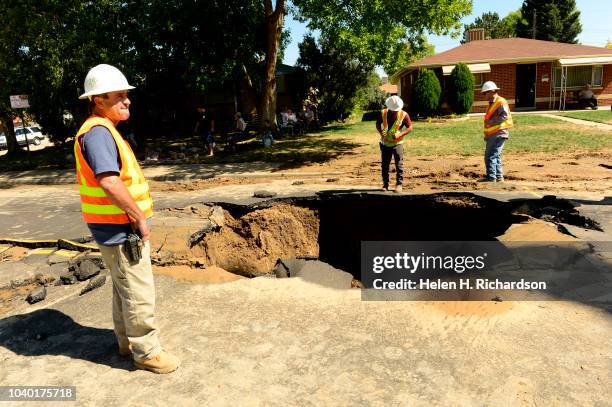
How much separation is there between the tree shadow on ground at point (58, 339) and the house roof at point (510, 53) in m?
23.5

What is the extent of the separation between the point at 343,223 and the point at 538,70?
77.4 feet

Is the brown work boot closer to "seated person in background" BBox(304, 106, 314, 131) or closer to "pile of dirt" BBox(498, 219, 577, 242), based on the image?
"pile of dirt" BBox(498, 219, 577, 242)

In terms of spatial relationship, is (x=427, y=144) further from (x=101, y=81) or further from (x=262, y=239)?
(x=101, y=81)

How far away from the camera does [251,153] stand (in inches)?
621

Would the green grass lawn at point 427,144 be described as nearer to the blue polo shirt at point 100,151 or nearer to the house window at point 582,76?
the house window at point 582,76

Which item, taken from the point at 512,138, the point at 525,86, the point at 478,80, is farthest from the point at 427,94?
the point at 512,138

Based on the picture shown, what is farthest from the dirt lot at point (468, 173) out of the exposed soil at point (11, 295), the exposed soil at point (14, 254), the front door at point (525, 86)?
the front door at point (525, 86)

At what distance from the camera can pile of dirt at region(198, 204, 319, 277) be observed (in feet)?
22.8

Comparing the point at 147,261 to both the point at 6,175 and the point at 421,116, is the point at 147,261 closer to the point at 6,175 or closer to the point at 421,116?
the point at 6,175

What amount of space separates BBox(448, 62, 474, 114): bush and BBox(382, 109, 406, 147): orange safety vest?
17062mm

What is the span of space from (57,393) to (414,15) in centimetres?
1321

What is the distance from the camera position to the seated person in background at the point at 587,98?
81.6 feet

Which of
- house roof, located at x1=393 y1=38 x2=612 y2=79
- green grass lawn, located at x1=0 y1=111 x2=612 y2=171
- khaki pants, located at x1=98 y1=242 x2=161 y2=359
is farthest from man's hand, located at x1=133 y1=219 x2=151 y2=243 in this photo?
house roof, located at x1=393 y1=38 x2=612 y2=79

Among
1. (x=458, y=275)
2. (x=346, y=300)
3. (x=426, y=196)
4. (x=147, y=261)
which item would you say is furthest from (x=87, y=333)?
(x=426, y=196)
